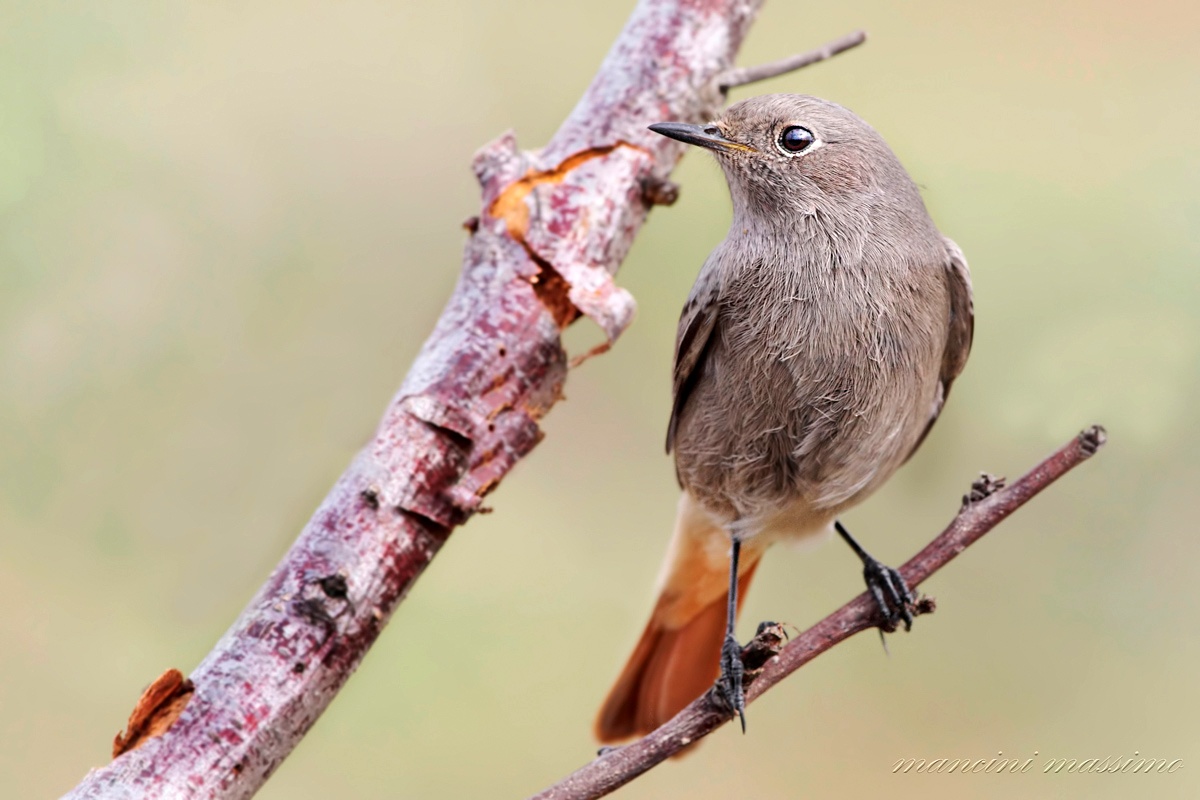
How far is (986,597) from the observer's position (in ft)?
14.2

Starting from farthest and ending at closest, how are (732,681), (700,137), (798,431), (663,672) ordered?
1. (663,672)
2. (700,137)
3. (798,431)
4. (732,681)

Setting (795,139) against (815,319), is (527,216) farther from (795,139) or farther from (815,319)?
(815,319)

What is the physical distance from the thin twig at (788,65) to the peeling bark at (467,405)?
0.05 metres

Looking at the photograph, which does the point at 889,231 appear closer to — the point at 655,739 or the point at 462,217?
the point at 655,739

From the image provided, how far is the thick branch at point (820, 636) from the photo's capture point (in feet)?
8.36

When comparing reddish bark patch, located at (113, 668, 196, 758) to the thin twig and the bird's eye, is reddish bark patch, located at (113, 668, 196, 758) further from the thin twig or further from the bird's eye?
the thin twig

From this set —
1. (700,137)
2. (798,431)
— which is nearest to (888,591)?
(798,431)

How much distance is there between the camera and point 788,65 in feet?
13.4

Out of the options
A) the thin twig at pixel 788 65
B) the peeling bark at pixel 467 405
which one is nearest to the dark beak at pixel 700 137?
the peeling bark at pixel 467 405

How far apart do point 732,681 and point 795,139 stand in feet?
5.07

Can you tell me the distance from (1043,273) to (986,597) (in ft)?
4.05

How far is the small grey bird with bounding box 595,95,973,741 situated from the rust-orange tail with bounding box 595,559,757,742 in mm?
495

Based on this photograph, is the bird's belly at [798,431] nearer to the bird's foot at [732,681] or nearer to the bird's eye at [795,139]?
the bird's foot at [732,681]

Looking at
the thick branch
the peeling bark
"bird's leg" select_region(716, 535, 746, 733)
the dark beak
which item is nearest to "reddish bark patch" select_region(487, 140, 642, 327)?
the peeling bark
